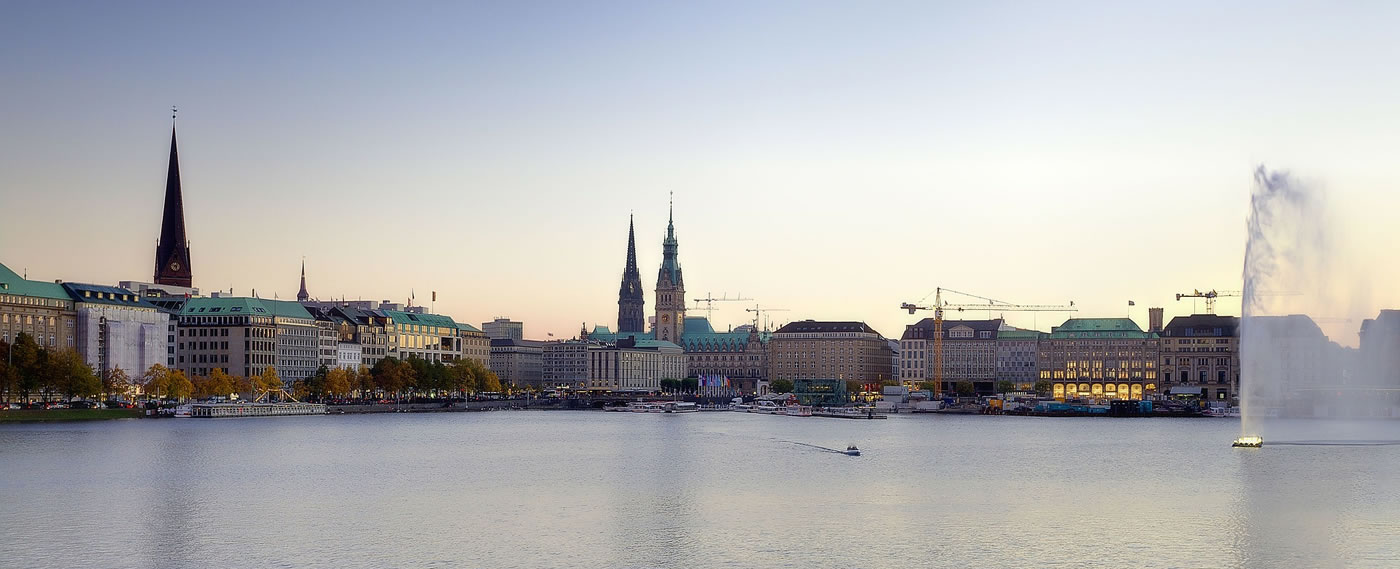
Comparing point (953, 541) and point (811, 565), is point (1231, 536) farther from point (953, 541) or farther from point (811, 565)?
point (811, 565)

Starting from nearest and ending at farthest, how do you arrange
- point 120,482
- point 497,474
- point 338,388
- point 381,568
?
1. point 381,568
2. point 120,482
3. point 497,474
4. point 338,388

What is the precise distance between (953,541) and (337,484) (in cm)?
2958

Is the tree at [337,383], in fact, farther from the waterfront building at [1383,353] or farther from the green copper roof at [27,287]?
the waterfront building at [1383,353]

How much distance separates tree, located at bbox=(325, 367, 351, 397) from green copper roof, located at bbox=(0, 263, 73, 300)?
28585 millimetres

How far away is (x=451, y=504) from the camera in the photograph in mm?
56656

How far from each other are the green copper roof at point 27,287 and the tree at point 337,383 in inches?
1125

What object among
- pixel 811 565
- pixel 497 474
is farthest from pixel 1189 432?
pixel 811 565

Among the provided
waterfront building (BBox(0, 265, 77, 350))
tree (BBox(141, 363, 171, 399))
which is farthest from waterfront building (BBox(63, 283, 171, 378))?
tree (BBox(141, 363, 171, 399))

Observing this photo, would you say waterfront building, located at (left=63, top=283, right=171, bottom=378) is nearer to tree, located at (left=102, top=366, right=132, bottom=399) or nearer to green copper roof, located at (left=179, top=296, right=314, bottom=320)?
tree, located at (left=102, top=366, right=132, bottom=399)

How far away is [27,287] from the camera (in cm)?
14788

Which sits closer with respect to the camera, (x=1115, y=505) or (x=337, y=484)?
(x=1115, y=505)

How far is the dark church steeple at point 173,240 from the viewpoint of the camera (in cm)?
18900

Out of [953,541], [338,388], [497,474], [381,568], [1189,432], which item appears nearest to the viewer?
[381,568]

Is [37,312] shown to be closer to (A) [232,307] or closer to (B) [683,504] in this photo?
(A) [232,307]
